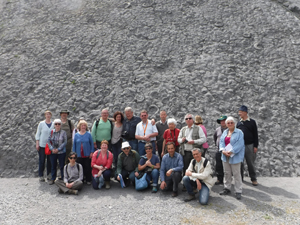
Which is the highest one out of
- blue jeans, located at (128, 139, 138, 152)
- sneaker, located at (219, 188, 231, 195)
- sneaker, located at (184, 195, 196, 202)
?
blue jeans, located at (128, 139, 138, 152)

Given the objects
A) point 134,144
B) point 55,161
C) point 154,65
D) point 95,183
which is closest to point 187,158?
point 134,144

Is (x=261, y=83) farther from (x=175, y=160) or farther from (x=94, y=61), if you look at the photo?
(x=94, y=61)

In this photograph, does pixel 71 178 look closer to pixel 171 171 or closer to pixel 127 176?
pixel 127 176

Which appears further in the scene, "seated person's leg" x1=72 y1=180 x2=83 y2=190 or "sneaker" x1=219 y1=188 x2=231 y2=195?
"seated person's leg" x1=72 y1=180 x2=83 y2=190

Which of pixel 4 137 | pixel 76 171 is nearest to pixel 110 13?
pixel 4 137

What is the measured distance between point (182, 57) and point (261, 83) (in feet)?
12.7

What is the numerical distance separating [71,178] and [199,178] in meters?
3.64

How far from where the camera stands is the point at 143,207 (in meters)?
5.91

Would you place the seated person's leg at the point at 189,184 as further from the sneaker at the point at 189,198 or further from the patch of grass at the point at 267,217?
the patch of grass at the point at 267,217

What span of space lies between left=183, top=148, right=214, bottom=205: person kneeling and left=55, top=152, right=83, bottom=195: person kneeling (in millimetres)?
3034

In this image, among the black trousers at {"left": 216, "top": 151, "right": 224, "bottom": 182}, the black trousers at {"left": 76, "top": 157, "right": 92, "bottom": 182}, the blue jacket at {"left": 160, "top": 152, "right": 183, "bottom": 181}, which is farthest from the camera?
the black trousers at {"left": 76, "top": 157, "right": 92, "bottom": 182}

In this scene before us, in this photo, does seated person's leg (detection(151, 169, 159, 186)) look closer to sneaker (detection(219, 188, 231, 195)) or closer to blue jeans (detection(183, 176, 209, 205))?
blue jeans (detection(183, 176, 209, 205))

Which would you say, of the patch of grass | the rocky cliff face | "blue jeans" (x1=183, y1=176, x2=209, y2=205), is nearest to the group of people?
"blue jeans" (x1=183, y1=176, x2=209, y2=205)

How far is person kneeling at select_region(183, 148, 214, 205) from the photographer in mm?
6102
